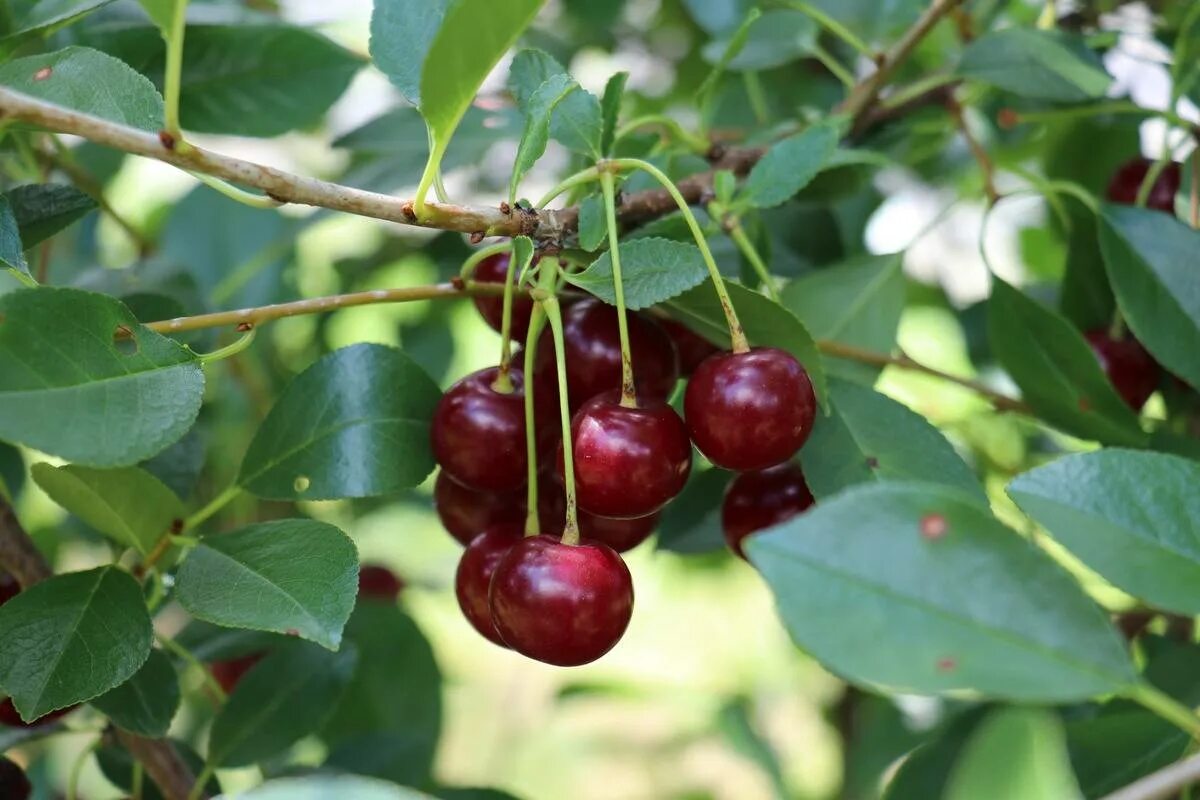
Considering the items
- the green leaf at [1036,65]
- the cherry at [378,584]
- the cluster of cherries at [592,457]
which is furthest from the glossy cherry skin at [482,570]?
the cherry at [378,584]

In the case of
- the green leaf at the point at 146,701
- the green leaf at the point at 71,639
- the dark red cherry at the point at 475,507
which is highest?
the green leaf at the point at 71,639

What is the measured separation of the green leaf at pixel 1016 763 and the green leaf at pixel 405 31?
46 cm

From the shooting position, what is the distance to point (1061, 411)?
795 mm

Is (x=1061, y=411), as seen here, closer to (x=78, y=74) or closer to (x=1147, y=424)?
(x=1147, y=424)

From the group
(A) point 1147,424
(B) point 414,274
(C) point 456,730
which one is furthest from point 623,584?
(C) point 456,730

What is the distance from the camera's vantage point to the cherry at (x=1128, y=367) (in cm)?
85

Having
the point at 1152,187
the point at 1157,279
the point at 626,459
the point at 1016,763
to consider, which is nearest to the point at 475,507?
the point at 626,459

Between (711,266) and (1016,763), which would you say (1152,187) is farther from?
(1016,763)

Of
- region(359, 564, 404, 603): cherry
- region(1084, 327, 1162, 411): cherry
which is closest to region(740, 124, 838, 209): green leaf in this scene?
region(1084, 327, 1162, 411): cherry

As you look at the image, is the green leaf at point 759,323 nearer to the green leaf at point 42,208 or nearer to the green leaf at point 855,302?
the green leaf at point 855,302

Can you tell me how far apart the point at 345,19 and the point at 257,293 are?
0.39 m

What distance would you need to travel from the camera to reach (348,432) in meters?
0.68

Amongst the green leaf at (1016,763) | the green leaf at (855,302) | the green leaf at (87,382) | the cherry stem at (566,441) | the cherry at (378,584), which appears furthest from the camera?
the cherry at (378,584)

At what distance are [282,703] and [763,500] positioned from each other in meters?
0.40
